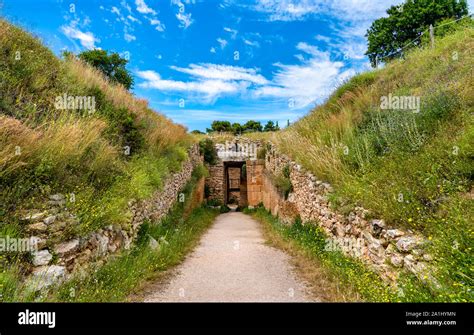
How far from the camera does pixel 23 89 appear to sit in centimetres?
553

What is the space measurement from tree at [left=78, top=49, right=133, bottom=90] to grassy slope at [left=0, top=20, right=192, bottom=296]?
31.7ft

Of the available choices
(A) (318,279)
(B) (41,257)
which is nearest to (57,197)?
(B) (41,257)

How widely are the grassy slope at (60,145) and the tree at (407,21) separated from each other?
21451 mm

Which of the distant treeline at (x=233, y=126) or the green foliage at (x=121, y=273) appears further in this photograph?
the distant treeline at (x=233, y=126)

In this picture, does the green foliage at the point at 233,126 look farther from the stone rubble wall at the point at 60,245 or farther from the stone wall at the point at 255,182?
the stone rubble wall at the point at 60,245

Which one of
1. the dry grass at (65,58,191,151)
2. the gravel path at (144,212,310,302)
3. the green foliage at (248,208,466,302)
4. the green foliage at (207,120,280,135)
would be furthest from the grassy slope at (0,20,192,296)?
the green foliage at (207,120,280,135)

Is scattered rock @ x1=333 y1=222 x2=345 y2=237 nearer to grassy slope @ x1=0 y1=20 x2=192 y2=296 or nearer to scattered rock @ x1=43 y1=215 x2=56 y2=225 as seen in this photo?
grassy slope @ x1=0 y1=20 x2=192 y2=296

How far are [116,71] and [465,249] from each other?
1938 cm

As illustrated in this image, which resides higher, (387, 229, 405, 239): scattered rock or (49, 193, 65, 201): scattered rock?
(49, 193, 65, 201): scattered rock

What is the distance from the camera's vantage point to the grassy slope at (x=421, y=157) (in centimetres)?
297

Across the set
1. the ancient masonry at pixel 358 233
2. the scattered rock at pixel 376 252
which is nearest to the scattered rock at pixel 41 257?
the ancient masonry at pixel 358 233

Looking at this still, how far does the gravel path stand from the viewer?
4191 mm

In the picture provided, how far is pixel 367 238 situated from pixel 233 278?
2353 mm
